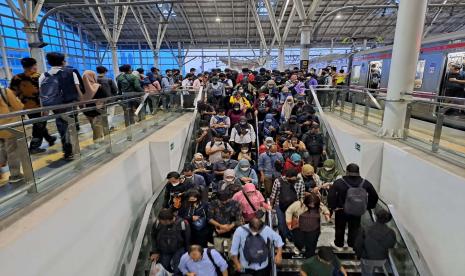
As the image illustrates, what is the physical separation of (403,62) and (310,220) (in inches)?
154

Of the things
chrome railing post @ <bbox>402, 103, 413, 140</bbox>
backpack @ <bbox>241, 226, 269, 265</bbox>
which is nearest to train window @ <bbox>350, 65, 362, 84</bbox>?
chrome railing post @ <bbox>402, 103, 413, 140</bbox>

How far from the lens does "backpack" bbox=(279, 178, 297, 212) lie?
479 cm

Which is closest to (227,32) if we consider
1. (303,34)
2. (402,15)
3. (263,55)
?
(263,55)

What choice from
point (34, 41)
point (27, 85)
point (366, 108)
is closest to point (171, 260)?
point (27, 85)

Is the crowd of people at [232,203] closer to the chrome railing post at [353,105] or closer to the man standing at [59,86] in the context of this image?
the man standing at [59,86]

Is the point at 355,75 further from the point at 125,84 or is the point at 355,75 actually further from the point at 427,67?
the point at 125,84

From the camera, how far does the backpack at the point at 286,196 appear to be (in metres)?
4.79

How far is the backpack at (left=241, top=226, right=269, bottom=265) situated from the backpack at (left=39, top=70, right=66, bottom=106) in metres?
3.45

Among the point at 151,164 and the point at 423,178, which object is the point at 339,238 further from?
the point at 151,164

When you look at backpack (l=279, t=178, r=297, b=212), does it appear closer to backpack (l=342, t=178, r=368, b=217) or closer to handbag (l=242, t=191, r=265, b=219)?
handbag (l=242, t=191, r=265, b=219)

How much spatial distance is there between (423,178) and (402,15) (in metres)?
3.35

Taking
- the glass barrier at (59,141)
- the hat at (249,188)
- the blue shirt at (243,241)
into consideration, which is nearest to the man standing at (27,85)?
the glass barrier at (59,141)

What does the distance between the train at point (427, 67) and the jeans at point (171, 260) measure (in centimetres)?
468

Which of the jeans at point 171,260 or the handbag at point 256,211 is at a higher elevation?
the handbag at point 256,211
